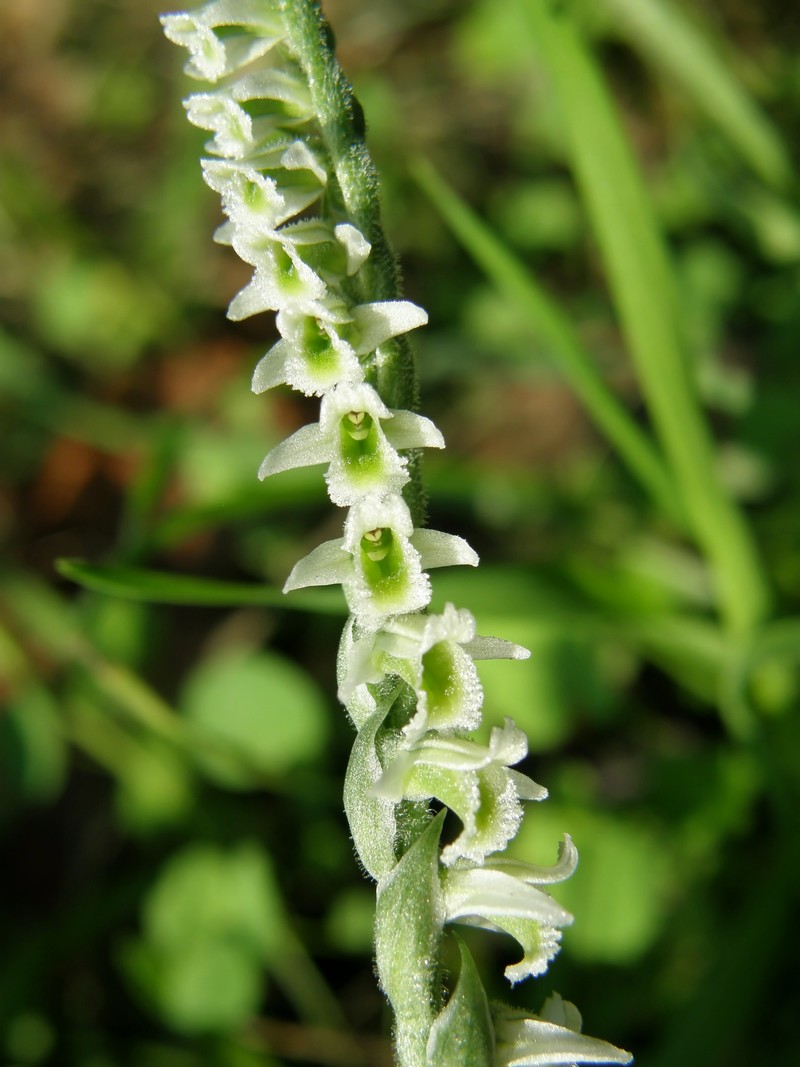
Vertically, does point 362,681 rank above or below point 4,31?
below

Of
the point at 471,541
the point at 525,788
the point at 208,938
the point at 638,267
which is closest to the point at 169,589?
the point at 525,788

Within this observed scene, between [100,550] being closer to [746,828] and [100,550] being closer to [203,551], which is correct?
[203,551]

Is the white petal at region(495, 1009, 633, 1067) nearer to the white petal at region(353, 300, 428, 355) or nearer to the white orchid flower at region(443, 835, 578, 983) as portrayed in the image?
the white orchid flower at region(443, 835, 578, 983)

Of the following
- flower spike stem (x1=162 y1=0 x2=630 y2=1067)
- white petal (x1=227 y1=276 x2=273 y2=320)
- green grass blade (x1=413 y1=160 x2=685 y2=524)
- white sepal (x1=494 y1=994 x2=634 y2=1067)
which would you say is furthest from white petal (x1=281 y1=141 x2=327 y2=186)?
green grass blade (x1=413 y1=160 x2=685 y2=524)

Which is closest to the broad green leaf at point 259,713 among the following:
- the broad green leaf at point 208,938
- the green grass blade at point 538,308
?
the broad green leaf at point 208,938

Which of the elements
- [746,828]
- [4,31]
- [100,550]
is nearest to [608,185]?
[746,828]

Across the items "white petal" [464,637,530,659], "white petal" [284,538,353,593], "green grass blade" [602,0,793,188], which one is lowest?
"white petal" [464,637,530,659]
